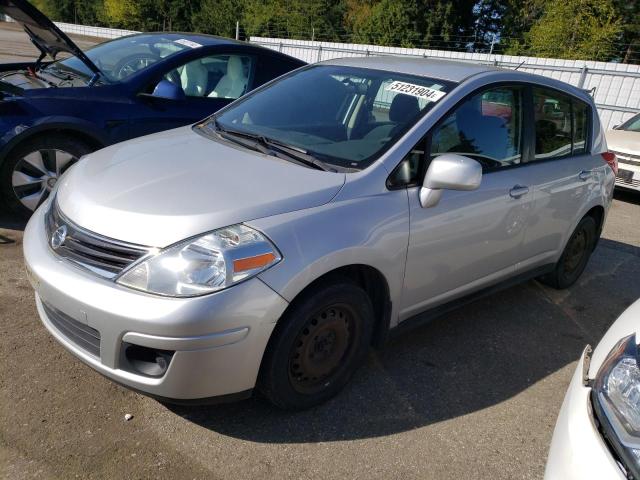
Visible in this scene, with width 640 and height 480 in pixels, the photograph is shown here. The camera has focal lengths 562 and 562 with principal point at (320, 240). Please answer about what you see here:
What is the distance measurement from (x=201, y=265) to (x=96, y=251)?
47 centimetres

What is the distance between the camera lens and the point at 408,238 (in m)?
2.79

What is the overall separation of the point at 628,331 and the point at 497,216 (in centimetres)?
144

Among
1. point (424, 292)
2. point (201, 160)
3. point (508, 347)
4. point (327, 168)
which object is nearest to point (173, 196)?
point (201, 160)

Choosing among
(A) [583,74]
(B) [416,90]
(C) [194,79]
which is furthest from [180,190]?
(A) [583,74]

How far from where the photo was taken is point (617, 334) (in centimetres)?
200

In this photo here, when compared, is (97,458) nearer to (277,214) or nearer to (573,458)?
(277,214)

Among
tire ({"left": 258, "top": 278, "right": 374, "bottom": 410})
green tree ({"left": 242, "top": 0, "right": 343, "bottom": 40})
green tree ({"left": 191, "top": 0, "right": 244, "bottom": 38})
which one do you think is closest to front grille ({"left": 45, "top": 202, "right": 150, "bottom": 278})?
tire ({"left": 258, "top": 278, "right": 374, "bottom": 410})

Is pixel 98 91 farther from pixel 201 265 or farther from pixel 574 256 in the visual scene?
pixel 574 256

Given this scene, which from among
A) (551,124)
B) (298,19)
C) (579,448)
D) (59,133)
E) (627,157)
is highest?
(551,124)

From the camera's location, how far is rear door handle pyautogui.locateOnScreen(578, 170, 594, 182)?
13.3 ft

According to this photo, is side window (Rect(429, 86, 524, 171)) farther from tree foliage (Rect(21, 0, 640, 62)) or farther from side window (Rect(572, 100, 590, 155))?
tree foliage (Rect(21, 0, 640, 62))

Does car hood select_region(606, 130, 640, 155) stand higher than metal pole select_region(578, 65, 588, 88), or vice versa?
metal pole select_region(578, 65, 588, 88)

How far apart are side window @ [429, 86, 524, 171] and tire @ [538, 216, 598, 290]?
1217mm

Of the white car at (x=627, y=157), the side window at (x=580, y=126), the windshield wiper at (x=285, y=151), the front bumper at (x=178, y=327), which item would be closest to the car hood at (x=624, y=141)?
the white car at (x=627, y=157)
